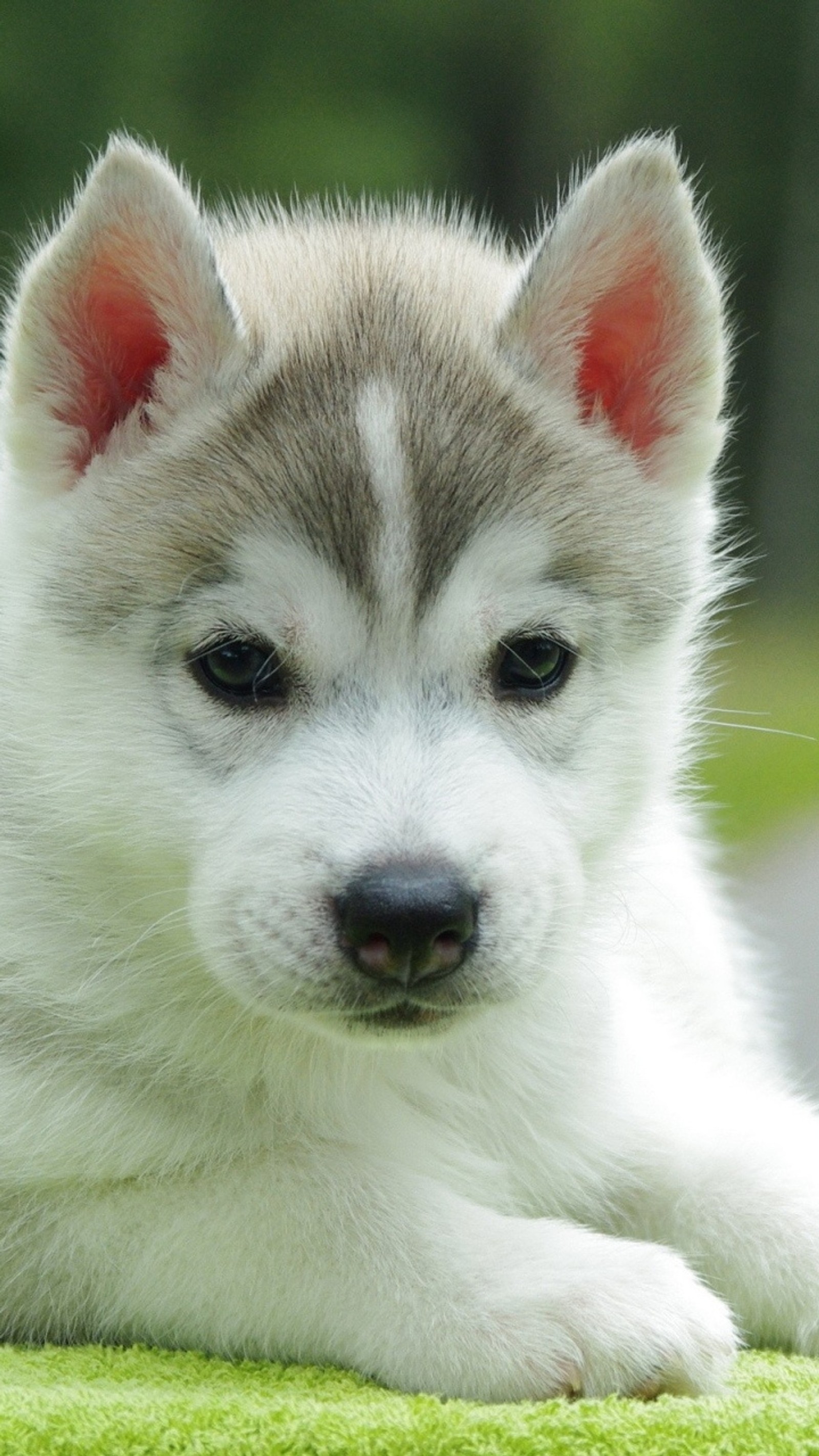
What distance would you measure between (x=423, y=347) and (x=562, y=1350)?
178cm

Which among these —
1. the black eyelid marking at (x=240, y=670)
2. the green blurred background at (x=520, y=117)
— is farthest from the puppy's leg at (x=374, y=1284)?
the green blurred background at (x=520, y=117)

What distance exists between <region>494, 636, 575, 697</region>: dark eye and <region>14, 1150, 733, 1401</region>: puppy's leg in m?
A: 0.89

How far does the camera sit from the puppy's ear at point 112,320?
3234mm

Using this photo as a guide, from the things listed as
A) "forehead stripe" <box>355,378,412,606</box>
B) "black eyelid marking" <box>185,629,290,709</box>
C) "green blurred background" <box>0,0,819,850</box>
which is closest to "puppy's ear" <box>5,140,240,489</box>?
"forehead stripe" <box>355,378,412,606</box>

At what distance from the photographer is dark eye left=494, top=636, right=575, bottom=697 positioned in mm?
3234

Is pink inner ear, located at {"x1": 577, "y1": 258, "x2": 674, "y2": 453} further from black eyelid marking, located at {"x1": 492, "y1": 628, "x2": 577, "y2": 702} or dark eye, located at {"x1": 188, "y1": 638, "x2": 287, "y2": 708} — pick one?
dark eye, located at {"x1": 188, "y1": 638, "x2": 287, "y2": 708}

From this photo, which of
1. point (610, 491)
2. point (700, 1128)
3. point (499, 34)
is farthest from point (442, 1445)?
point (499, 34)

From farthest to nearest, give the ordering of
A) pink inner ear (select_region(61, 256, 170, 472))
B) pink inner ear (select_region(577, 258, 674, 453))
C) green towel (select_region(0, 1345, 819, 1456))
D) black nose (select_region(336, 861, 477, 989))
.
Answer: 1. pink inner ear (select_region(577, 258, 674, 453))
2. pink inner ear (select_region(61, 256, 170, 472))
3. black nose (select_region(336, 861, 477, 989))
4. green towel (select_region(0, 1345, 819, 1456))

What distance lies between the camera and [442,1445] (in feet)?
8.59

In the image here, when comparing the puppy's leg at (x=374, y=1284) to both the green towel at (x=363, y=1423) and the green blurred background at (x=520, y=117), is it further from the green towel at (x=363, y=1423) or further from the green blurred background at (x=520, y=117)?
the green blurred background at (x=520, y=117)

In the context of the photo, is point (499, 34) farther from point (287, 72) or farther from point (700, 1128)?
point (700, 1128)

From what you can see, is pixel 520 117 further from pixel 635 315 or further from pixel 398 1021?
pixel 398 1021

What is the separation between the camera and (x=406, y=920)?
2768mm

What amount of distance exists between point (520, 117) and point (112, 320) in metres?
16.4
